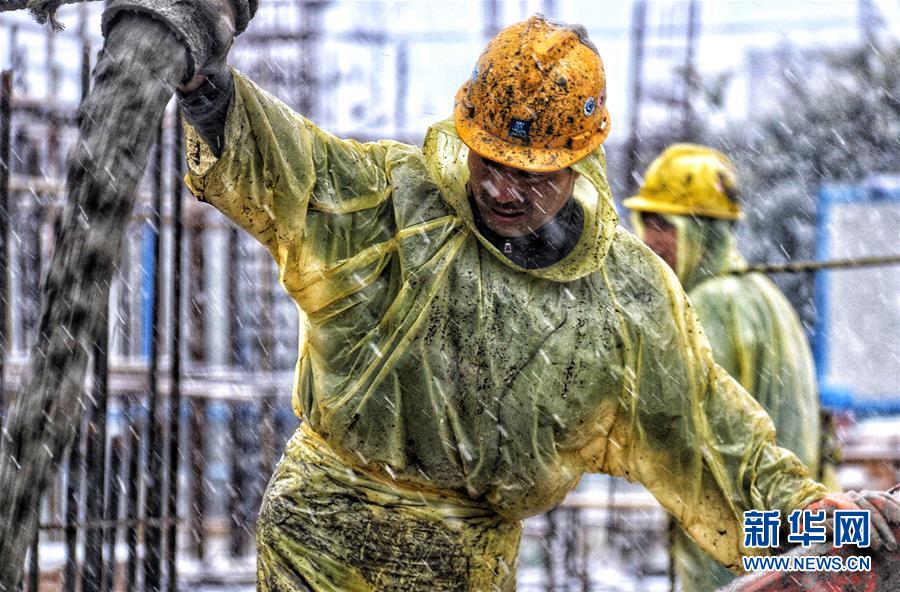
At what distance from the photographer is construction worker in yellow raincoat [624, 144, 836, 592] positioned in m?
6.06

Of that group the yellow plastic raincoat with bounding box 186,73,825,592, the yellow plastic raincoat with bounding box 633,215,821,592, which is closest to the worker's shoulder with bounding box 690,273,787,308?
the yellow plastic raincoat with bounding box 633,215,821,592

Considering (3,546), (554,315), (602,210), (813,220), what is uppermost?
(813,220)

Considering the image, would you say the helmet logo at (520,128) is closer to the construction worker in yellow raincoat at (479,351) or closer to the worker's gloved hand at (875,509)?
the construction worker in yellow raincoat at (479,351)

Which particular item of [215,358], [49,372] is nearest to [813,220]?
[215,358]

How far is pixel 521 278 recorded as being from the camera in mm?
3756

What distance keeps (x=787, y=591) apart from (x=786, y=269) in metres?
2.98

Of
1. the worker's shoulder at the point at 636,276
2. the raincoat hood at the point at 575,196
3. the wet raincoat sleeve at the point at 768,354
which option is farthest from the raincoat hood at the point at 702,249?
the raincoat hood at the point at 575,196

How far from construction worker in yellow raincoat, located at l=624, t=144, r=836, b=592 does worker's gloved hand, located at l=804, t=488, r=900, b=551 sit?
2.16 meters

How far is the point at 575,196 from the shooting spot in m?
3.93

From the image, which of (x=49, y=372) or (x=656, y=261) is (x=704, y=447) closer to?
(x=656, y=261)

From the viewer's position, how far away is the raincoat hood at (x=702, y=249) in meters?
6.55

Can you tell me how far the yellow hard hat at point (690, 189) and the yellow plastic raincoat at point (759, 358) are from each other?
46 cm

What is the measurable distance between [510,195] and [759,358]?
112 inches

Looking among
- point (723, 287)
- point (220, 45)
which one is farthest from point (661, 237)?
point (220, 45)
